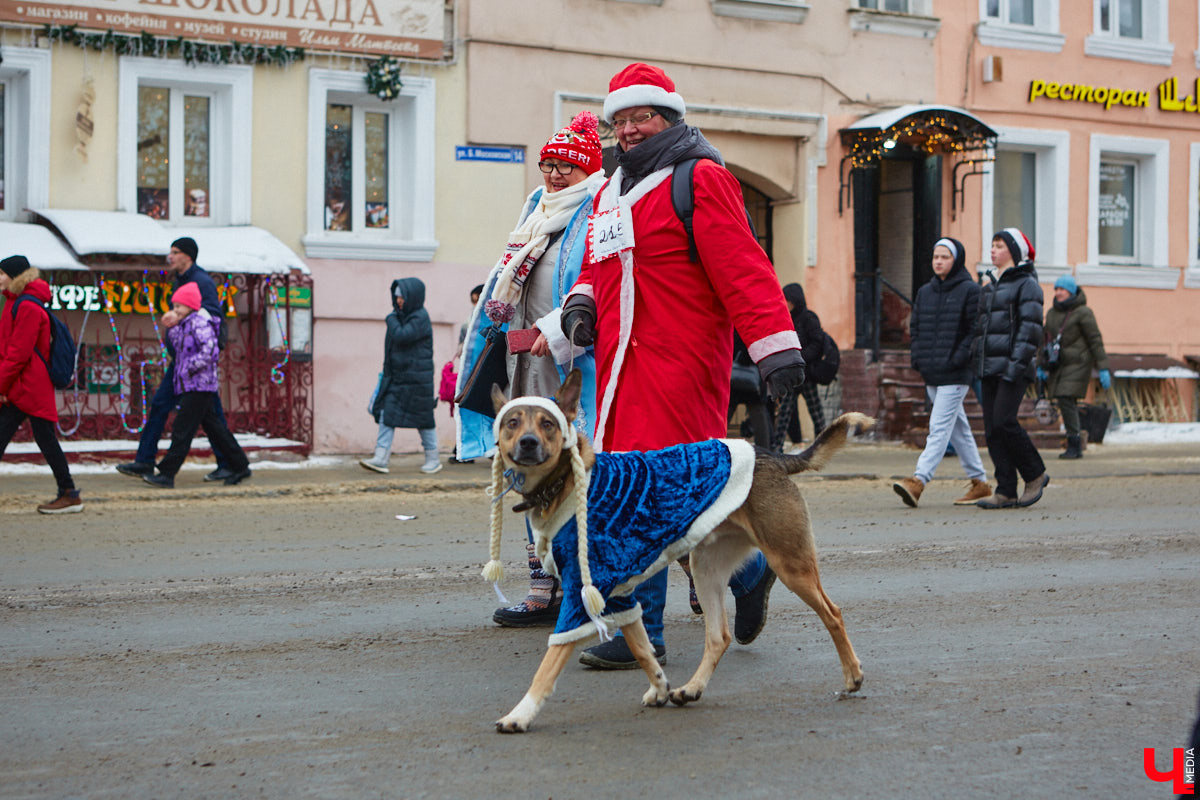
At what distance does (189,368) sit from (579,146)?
22.6 ft

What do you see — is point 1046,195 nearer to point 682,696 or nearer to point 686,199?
point 686,199

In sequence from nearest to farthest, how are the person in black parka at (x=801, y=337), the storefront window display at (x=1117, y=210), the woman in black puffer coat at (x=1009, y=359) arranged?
the woman in black puffer coat at (x=1009, y=359) < the person in black parka at (x=801, y=337) < the storefront window display at (x=1117, y=210)

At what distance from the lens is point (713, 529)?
4785 millimetres

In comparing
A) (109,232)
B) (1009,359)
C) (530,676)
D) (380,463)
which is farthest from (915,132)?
(530,676)

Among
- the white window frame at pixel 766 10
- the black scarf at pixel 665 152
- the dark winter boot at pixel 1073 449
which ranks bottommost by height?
the dark winter boot at pixel 1073 449

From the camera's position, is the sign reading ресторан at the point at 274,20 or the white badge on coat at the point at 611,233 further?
the sign reading ресторан at the point at 274,20

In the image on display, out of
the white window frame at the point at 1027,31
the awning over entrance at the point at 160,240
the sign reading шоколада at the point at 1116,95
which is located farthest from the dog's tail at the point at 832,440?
the sign reading шоколада at the point at 1116,95

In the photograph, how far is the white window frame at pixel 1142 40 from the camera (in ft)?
69.4

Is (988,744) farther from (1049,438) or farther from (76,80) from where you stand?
(1049,438)

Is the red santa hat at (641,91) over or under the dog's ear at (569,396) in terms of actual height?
over

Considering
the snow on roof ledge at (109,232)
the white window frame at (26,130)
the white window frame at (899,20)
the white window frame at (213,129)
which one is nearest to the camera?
the snow on roof ledge at (109,232)

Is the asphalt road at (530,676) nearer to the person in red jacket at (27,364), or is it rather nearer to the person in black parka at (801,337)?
the person in red jacket at (27,364)

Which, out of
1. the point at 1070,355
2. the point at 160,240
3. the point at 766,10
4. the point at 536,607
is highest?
the point at 766,10

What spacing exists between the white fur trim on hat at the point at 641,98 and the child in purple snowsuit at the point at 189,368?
7.57 m
